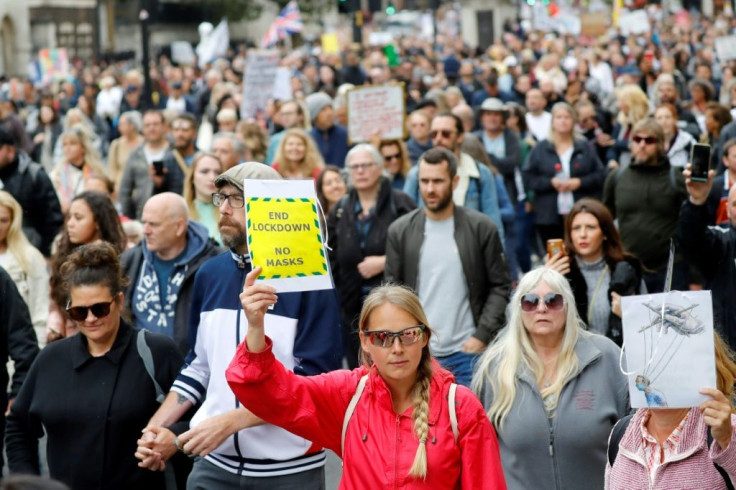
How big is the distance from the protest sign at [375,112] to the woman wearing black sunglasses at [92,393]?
6979 mm

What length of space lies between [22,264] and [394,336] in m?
4.24

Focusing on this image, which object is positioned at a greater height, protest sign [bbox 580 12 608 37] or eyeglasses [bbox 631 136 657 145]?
protest sign [bbox 580 12 608 37]

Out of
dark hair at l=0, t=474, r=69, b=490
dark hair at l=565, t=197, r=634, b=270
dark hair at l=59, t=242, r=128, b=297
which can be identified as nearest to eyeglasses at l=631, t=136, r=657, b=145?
dark hair at l=565, t=197, r=634, b=270

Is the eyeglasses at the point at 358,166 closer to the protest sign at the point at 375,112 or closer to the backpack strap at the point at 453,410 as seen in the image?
the protest sign at the point at 375,112

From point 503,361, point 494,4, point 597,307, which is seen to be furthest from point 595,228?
point 494,4

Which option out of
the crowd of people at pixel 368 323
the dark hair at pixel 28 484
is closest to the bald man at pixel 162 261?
the crowd of people at pixel 368 323

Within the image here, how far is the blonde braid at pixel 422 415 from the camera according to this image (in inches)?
160

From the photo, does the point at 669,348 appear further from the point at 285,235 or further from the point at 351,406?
the point at 285,235

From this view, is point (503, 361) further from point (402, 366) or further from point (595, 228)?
point (595, 228)

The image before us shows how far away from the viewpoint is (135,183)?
1197 cm

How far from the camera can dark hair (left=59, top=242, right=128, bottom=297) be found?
5.40 metres

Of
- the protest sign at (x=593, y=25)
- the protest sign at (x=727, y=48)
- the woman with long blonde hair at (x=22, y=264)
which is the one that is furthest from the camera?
the protest sign at (x=593, y=25)

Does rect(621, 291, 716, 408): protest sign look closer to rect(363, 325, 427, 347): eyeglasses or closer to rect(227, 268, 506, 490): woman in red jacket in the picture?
rect(227, 268, 506, 490): woman in red jacket

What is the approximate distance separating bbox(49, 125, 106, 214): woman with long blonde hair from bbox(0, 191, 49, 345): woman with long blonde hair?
406cm
